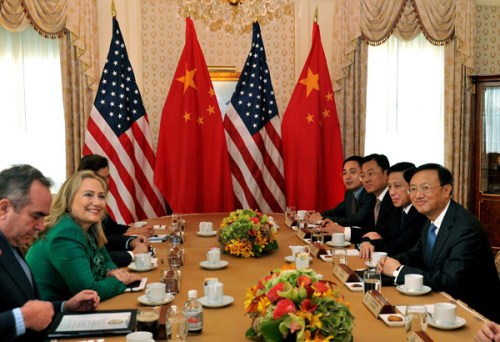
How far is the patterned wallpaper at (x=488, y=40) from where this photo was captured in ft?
22.7

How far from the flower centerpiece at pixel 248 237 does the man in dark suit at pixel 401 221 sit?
0.69 m

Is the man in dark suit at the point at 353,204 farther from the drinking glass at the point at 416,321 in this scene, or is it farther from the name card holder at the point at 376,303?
the drinking glass at the point at 416,321

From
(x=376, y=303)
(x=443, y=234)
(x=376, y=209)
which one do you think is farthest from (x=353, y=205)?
(x=376, y=303)

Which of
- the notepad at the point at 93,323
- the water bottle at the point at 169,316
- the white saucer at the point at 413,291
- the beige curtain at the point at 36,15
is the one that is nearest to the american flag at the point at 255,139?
the beige curtain at the point at 36,15

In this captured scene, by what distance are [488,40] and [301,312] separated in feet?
20.7

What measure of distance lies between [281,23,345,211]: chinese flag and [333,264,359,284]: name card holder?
3252 mm

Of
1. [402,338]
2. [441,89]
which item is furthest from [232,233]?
[441,89]

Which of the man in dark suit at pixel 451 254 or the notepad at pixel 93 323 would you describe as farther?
the man in dark suit at pixel 451 254

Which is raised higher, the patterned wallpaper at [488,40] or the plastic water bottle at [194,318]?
the patterned wallpaper at [488,40]

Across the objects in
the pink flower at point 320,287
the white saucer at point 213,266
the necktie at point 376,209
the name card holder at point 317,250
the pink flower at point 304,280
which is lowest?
the white saucer at point 213,266

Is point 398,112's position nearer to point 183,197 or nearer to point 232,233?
point 183,197

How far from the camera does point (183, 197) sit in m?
5.93

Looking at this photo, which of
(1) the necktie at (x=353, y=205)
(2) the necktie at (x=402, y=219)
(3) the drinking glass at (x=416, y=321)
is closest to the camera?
(3) the drinking glass at (x=416, y=321)

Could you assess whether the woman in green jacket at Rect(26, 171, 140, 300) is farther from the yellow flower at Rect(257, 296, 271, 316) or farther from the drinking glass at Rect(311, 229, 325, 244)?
the drinking glass at Rect(311, 229, 325, 244)
